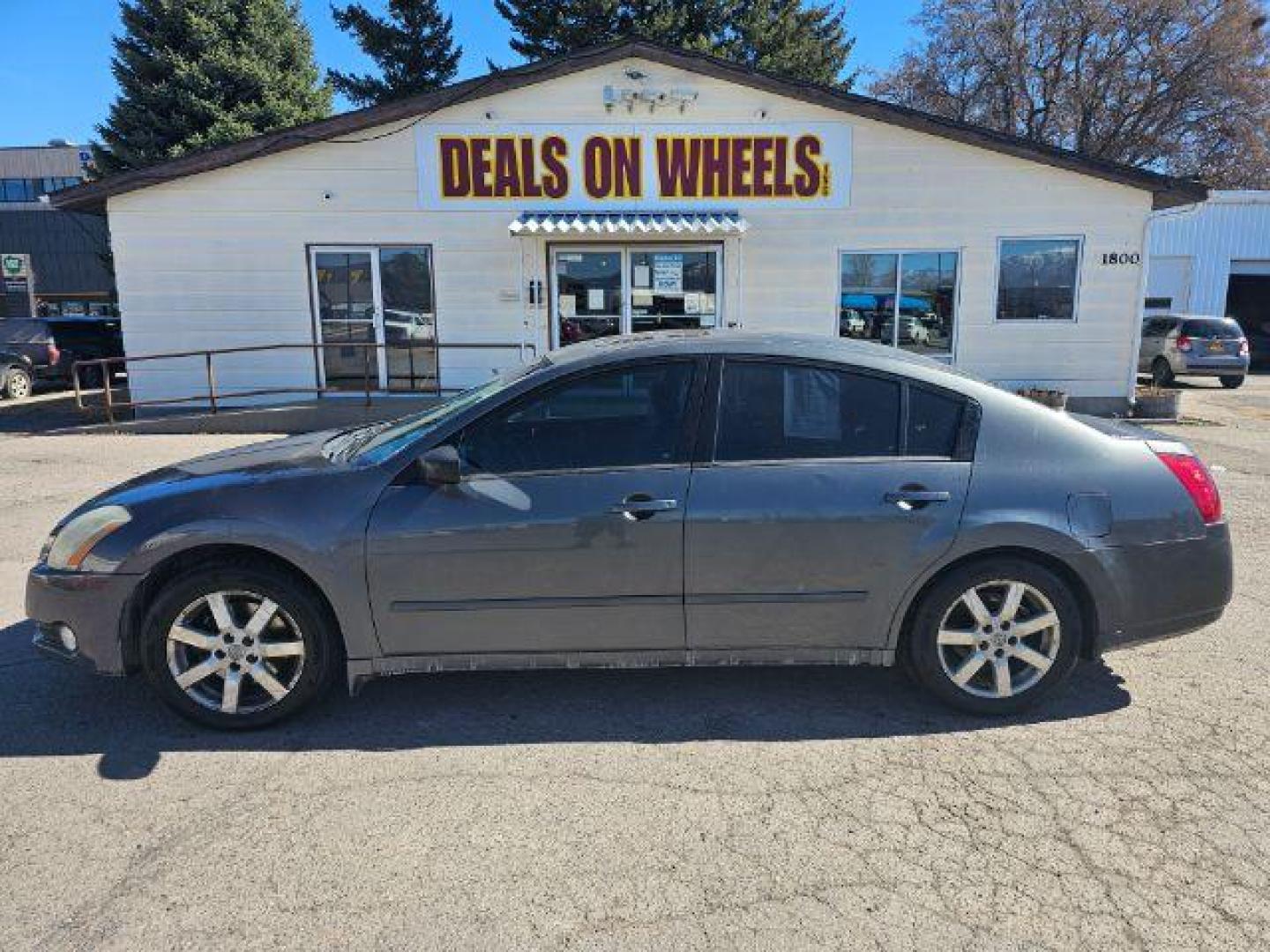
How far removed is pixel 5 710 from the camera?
3621mm

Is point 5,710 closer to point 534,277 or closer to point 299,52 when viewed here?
point 534,277

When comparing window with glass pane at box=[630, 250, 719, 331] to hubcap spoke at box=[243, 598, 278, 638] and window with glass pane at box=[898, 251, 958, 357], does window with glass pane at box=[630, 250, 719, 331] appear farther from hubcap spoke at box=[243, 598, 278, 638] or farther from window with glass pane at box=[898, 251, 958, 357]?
hubcap spoke at box=[243, 598, 278, 638]

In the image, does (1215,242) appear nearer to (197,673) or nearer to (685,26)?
(685,26)

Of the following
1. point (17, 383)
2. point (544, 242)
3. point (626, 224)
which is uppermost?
point (626, 224)

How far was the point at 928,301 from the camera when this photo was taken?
12.5 m

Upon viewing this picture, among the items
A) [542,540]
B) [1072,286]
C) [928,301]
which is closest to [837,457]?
[542,540]

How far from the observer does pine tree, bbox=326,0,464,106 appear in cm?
2677

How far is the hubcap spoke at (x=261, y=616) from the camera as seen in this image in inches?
132

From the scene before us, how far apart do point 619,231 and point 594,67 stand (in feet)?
7.73

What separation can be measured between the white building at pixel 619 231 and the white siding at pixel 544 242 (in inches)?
1.1

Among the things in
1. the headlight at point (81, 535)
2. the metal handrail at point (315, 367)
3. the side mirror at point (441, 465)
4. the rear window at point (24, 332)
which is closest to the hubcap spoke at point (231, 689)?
the headlight at point (81, 535)

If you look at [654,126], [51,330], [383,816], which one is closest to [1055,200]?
[654,126]

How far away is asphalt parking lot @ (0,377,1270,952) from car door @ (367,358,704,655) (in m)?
0.41

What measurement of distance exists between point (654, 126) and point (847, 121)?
268 cm
